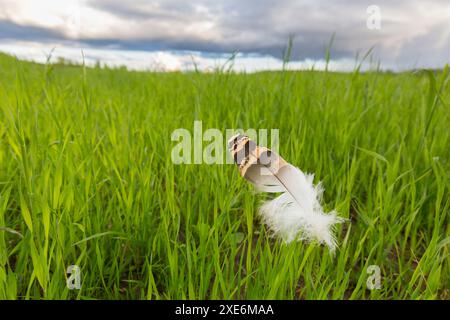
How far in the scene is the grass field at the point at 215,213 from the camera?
3.68 ft

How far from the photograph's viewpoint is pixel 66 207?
49.1 inches

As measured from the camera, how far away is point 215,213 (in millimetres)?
1260

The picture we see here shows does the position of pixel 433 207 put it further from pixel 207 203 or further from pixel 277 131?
pixel 207 203

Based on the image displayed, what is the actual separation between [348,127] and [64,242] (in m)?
1.43

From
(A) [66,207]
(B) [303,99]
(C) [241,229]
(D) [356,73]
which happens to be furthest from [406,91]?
(A) [66,207]
